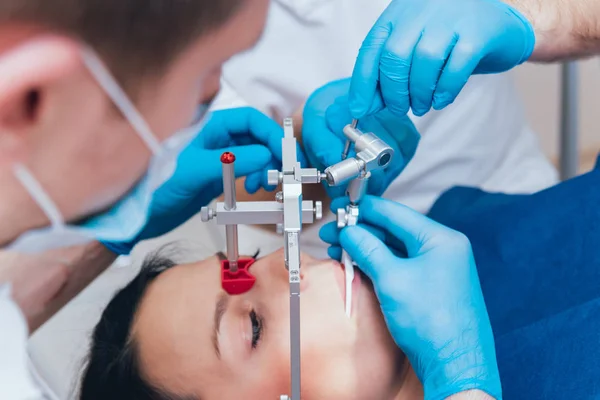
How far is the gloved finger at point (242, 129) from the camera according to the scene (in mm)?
1108

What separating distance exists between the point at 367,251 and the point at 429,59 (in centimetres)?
31

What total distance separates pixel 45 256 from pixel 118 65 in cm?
29

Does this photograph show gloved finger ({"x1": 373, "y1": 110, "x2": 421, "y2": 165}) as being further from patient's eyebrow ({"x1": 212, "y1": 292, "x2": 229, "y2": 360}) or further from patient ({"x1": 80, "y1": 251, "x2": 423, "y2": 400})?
patient's eyebrow ({"x1": 212, "y1": 292, "x2": 229, "y2": 360})

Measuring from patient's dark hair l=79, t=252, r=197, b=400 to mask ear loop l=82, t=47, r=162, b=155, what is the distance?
1.15 ft

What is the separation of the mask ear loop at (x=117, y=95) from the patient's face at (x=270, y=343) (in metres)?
0.30

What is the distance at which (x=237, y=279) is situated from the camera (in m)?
0.96

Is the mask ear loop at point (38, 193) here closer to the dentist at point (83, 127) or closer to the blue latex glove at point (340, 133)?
the dentist at point (83, 127)

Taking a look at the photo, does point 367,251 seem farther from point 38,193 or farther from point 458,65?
point 38,193

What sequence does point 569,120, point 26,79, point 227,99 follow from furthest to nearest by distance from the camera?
A: point 569,120
point 227,99
point 26,79

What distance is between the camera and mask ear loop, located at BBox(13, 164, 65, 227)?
0.67 metres

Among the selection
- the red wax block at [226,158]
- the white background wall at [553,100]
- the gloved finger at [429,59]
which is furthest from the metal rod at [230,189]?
the white background wall at [553,100]

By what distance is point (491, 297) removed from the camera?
45.2 inches

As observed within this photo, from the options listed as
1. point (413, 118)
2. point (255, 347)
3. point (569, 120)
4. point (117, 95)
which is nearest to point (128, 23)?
point (117, 95)

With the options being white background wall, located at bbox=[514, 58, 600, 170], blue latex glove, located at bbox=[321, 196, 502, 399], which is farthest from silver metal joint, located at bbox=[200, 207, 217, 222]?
white background wall, located at bbox=[514, 58, 600, 170]
